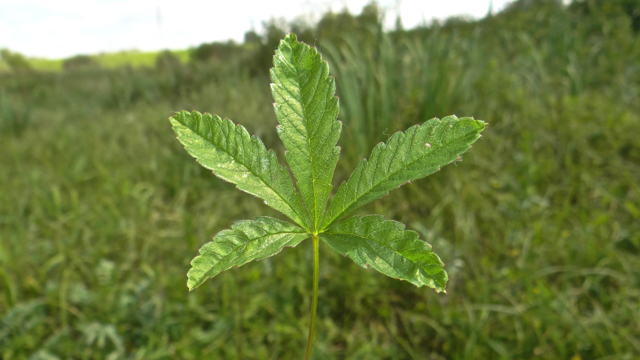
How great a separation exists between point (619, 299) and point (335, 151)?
213 cm

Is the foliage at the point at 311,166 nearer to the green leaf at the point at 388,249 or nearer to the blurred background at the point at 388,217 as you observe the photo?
the green leaf at the point at 388,249

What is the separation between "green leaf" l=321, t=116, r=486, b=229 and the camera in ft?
0.89

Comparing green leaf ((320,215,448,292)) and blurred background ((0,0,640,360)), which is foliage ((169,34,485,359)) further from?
blurred background ((0,0,640,360))

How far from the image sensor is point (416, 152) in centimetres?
28

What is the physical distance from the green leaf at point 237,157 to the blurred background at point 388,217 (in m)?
0.76

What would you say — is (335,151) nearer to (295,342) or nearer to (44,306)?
(295,342)

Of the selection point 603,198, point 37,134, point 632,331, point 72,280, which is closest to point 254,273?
point 72,280

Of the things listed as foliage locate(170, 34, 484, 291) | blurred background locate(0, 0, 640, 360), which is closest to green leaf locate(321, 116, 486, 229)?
foliage locate(170, 34, 484, 291)

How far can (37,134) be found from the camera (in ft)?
15.2

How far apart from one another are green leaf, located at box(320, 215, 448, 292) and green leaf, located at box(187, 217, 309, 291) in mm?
29

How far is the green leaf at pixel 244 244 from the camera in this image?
260 millimetres

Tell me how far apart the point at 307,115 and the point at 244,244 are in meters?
0.11

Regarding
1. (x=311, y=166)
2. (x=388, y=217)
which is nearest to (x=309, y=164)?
(x=311, y=166)

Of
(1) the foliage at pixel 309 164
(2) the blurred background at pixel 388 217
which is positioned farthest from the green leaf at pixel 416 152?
(2) the blurred background at pixel 388 217
